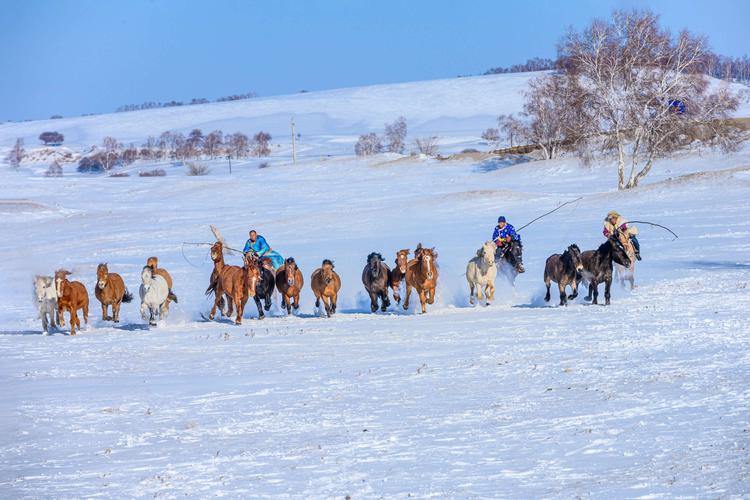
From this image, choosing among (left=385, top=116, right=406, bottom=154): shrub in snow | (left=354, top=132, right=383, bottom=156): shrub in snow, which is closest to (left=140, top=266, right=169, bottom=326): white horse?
(left=385, top=116, right=406, bottom=154): shrub in snow

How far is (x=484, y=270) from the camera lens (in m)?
21.5

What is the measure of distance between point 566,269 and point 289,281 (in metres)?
5.23

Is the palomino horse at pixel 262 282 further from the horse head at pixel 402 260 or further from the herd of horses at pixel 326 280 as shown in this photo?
the horse head at pixel 402 260

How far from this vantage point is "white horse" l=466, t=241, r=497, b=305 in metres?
21.2

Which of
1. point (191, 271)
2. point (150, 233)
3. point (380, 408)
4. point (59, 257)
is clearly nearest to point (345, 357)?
point (380, 408)

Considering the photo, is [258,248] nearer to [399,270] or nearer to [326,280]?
[326,280]

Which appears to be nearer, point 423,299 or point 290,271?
point 290,271

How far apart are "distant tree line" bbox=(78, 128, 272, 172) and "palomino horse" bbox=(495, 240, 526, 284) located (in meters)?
128

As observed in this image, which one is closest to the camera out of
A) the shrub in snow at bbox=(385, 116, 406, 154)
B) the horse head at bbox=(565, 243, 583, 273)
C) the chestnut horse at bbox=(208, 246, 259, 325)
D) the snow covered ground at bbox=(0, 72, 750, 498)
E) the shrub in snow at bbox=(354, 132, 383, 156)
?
the snow covered ground at bbox=(0, 72, 750, 498)

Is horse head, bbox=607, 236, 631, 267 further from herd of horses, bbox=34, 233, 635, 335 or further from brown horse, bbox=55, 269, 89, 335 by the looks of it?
brown horse, bbox=55, 269, 89, 335

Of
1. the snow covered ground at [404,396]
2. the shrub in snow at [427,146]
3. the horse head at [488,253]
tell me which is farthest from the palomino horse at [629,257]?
the shrub in snow at [427,146]

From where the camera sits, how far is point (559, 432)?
9.62 meters

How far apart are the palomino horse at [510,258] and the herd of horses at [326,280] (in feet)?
0.07

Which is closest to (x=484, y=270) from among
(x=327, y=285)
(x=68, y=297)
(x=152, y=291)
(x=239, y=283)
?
(x=327, y=285)
